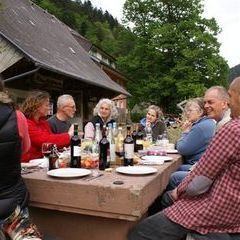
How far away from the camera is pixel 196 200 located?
8.46 ft

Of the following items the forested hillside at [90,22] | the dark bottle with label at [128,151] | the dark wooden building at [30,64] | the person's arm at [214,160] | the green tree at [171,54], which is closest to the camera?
the person's arm at [214,160]

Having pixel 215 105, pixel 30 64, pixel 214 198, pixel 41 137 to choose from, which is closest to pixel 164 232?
pixel 214 198

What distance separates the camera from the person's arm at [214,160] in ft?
8.02

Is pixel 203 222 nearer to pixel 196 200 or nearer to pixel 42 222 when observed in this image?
pixel 196 200

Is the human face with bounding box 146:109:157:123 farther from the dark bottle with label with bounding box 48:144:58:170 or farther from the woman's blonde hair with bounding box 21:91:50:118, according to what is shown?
the dark bottle with label with bounding box 48:144:58:170

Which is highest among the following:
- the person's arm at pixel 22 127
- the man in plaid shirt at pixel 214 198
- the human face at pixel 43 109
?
the human face at pixel 43 109

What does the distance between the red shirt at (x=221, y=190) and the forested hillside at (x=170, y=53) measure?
79.8ft

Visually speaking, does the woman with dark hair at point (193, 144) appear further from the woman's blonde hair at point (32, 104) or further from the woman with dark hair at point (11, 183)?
the woman with dark hair at point (11, 183)

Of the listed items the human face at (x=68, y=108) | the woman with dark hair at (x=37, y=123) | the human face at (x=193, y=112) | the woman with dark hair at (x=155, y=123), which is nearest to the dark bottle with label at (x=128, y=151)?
the woman with dark hair at (x=37, y=123)

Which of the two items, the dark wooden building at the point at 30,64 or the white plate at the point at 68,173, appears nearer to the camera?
the white plate at the point at 68,173

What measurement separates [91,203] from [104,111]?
11.8 ft

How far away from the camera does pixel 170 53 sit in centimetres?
2889

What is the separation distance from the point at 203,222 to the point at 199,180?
0.25 metres

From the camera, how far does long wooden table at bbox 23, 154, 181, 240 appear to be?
250 cm
